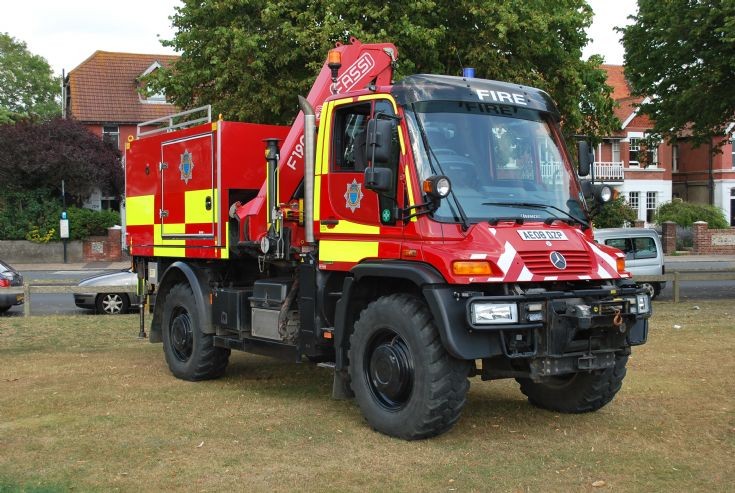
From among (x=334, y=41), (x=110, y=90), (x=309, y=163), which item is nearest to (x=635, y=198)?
Answer: (x=110, y=90)

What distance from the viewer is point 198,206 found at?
9.28m

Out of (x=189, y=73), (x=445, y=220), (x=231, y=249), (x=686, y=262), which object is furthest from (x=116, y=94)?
(x=445, y=220)

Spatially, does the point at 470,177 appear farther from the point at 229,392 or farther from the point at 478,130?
the point at 229,392

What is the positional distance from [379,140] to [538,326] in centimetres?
181

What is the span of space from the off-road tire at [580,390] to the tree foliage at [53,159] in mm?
32905

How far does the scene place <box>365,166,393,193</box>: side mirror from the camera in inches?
257

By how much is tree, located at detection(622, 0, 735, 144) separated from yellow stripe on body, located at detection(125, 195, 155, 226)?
12261 mm

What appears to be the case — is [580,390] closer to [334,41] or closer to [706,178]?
[334,41]

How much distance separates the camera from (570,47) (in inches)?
858

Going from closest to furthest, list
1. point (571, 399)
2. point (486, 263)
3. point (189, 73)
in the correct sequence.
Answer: point (486, 263), point (571, 399), point (189, 73)

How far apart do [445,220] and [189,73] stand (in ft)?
50.0

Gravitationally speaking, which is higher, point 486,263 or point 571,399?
point 486,263

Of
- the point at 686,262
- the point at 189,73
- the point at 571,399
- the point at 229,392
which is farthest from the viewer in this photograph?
the point at 686,262

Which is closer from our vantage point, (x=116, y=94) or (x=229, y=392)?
(x=229, y=392)
